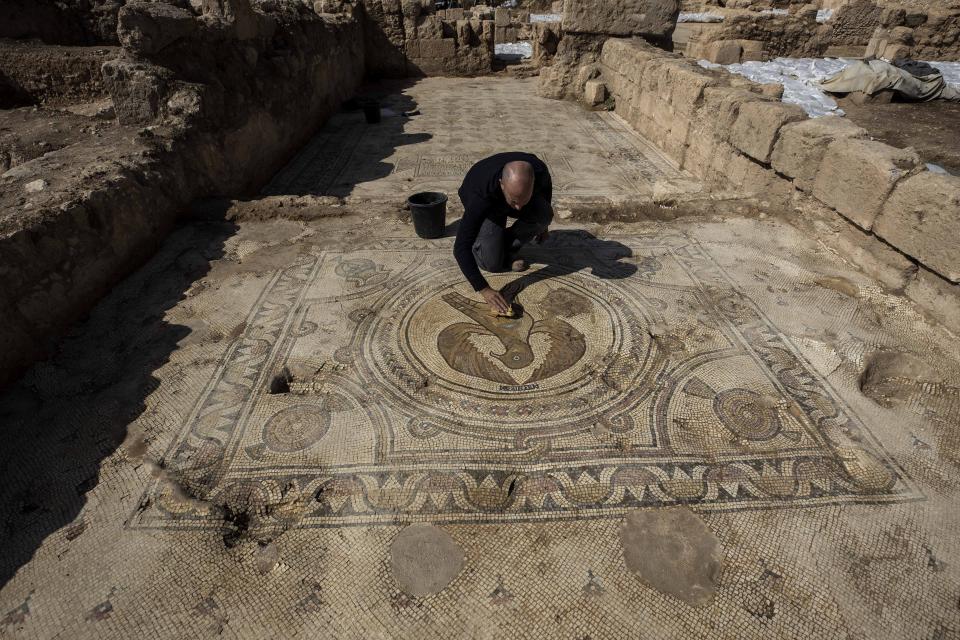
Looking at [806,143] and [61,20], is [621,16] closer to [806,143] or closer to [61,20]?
[806,143]

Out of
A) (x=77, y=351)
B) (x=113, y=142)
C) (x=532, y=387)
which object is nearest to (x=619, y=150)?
(x=532, y=387)

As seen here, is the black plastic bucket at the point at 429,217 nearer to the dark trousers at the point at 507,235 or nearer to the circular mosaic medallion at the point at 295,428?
the dark trousers at the point at 507,235

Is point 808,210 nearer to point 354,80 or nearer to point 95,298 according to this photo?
point 95,298

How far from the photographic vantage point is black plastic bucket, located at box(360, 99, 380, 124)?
8.52m

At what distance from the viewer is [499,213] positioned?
3348 millimetres

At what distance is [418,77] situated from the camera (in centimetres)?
1254

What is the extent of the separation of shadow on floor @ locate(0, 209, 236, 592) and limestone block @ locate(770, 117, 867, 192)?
16.7 ft

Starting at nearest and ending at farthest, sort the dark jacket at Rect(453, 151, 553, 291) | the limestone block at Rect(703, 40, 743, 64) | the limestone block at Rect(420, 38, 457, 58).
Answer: the dark jacket at Rect(453, 151, 553, 291) < the limestone block at Rect(703, 40, 743, 64) < the limestone block at Rect(420, 38, 457, 58)

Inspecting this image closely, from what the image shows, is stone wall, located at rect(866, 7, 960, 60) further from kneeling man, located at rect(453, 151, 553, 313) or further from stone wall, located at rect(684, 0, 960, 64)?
kneeling man, located at rect(453, 151, 553, 313)

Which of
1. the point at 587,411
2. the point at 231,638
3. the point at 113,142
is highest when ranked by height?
the point at 113,142

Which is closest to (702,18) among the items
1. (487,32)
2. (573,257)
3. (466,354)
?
(487,32)

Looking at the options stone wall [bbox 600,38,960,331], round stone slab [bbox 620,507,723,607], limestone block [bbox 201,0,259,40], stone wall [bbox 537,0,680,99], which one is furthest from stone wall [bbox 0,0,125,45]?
round stone slab [bbox 620,507,723,607]

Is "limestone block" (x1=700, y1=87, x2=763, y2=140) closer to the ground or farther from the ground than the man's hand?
farther from the ground

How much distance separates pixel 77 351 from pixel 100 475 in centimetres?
117
